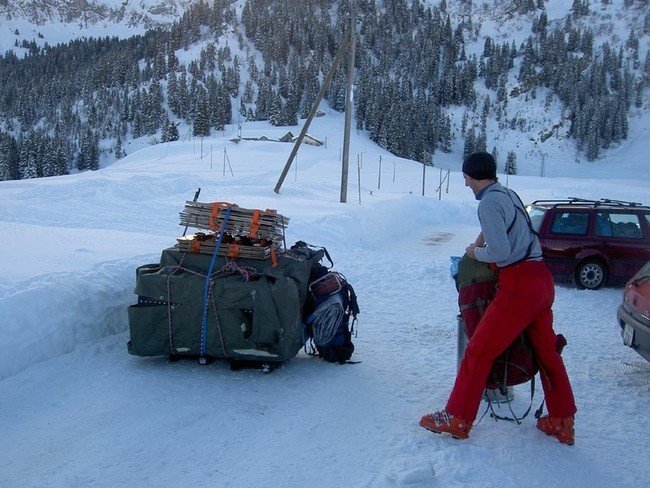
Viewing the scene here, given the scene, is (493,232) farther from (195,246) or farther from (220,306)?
(195,246)

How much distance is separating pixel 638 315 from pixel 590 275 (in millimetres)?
5658

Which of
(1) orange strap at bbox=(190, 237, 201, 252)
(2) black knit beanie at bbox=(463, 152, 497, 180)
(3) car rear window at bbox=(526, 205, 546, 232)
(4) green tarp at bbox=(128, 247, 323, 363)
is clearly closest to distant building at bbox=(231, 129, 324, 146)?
(3) car rear window at bbox=(526, 205, 546, 232)

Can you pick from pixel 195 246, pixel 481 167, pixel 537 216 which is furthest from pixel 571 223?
pixel 195 246

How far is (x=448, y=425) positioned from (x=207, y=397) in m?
1.97

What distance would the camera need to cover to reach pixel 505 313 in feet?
12.3

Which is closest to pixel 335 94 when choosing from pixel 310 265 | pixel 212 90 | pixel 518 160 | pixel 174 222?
pixel 212 90

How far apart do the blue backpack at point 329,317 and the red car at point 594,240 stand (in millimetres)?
6348

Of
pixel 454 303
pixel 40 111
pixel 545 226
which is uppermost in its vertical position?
pixel 40 111

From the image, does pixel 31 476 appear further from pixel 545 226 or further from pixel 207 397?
pixel 545 226

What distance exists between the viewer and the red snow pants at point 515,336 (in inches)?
148

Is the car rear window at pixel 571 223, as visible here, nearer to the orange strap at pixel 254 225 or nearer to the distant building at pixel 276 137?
the orange strap at pixel 254 225

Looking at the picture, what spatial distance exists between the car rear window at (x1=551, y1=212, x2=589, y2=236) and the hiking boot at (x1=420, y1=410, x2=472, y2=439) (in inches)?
307

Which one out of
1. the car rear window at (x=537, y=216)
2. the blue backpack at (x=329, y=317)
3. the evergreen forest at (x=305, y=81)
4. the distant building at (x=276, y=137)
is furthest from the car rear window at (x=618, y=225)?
the evergreen forest at (x=305, y=81)

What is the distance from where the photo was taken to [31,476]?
11.4 feet
